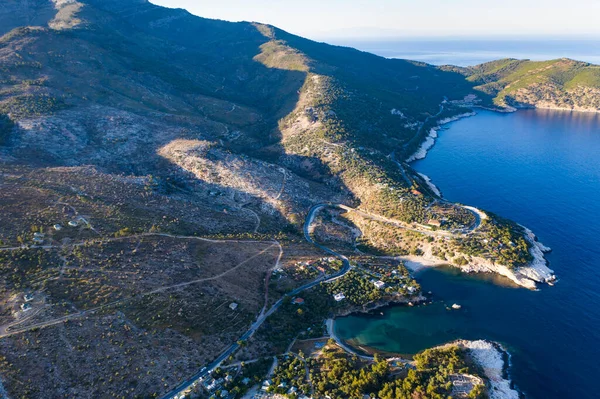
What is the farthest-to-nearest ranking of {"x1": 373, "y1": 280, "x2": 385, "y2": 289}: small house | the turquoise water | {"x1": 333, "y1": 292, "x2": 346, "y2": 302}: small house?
1. {"x1": 373, "y1": 280, "x2": 385, "y2": 289}: small house
2. {"x1": 333, "y1": 292, "x2": 346, "y2": 302}: small house
3. the turquoise water

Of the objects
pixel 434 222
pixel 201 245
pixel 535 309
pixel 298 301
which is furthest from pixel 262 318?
pixel 535 309

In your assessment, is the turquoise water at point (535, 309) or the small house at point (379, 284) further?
the small house at point (379, 284)

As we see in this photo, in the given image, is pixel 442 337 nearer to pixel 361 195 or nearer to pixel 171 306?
pixel 171 306

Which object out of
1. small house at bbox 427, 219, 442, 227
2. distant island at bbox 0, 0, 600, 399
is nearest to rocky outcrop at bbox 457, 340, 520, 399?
distant island at bbox 0, 0, 600, 399

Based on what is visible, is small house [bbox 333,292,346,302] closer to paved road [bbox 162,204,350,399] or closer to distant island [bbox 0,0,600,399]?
distant island [bbox 0,0,600,399]

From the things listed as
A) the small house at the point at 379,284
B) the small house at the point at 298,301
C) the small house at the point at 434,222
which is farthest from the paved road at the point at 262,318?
the small house at the point at 434,222

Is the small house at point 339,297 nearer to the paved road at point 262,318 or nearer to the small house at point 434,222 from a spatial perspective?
the paved road at point 262,318

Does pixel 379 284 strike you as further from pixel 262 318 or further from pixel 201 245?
pixel 201 245

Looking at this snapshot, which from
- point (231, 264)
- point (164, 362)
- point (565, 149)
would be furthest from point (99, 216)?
point (565, 149)

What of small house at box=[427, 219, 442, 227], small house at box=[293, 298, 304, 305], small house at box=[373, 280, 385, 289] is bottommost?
small house at box=[293, 298, 304, 305]
